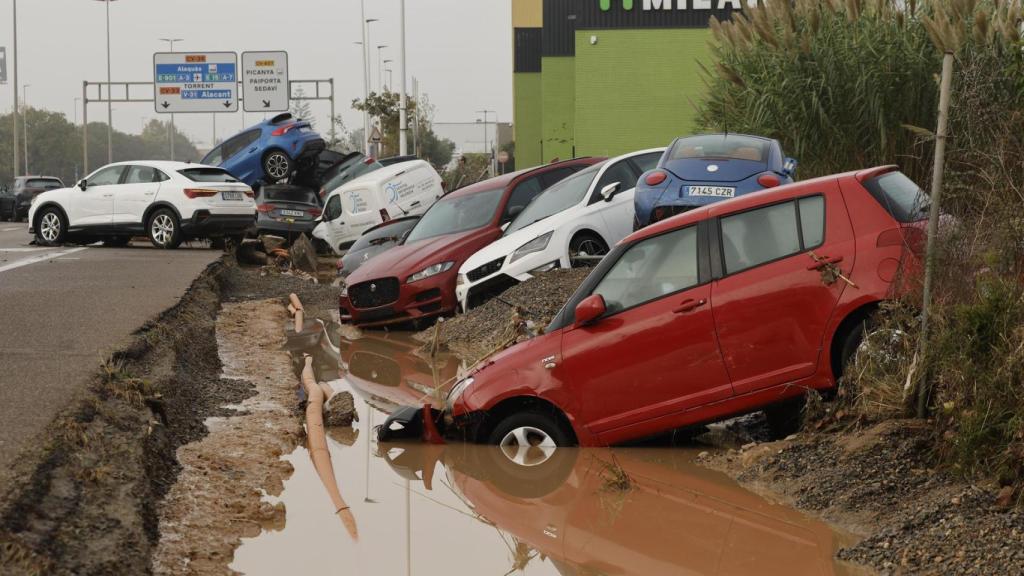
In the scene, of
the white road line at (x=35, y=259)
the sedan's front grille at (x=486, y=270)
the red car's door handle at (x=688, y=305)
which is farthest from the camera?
the white road line at (x=35, y=259)

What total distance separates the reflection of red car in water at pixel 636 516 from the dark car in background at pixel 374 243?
1126cm

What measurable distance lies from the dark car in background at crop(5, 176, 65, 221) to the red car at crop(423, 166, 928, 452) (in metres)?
41.3

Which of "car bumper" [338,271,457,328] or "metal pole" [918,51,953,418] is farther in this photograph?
"car bumper" [338,271,457,328]

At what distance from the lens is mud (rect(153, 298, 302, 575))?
20.8 feet

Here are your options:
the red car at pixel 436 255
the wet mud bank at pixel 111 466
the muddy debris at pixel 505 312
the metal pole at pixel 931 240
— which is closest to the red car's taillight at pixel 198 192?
the red car at pixel 436 255

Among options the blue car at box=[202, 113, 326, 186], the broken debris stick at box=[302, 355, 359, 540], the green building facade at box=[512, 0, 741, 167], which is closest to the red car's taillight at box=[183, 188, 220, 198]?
the blue car at box=[202, 113, 326, 186]

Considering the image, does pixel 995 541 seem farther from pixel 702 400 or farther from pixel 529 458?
pixel 529 458

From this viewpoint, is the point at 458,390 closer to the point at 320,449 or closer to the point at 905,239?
the point at 320,449

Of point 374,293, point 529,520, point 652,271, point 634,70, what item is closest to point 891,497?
point 529,520

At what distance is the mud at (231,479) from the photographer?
6.35 meters

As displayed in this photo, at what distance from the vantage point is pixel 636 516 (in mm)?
7148

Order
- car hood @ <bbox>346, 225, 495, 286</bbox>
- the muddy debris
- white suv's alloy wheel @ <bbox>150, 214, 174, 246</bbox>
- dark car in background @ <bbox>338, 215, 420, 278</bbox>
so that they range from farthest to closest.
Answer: white suv's alloy wheel @ <bbox>150, 214, 174, 246</bbox> → dark car in background @ <bbox>338, 215, 420, 278</bbox> → car hood @ <bbox>346, 225, 495, 286</bbox> → the muddy debris

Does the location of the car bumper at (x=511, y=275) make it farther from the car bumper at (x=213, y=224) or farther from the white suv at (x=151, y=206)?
the white suv at (x=151, y=206)

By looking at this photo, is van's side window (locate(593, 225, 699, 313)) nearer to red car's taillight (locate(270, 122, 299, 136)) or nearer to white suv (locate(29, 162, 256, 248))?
white suv (locate(29, 162, 256, 248))
